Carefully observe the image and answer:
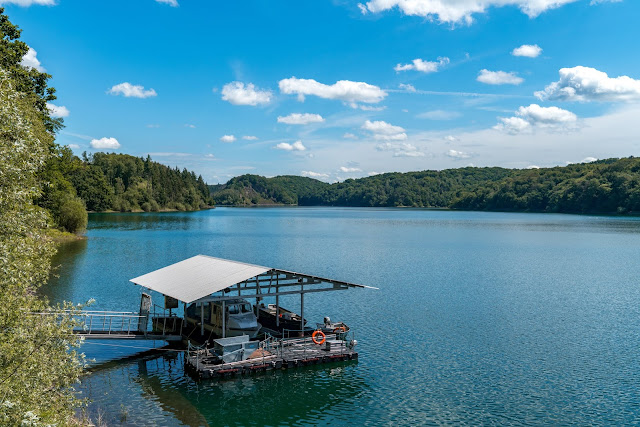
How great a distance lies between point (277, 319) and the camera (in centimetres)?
3033

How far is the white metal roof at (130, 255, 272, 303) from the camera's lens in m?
25.7

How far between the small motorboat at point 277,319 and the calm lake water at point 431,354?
13.5ft

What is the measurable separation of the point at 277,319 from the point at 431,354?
29.6ft

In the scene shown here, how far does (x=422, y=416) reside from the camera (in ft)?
67.7

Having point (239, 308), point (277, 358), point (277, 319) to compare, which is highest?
point (239, 308)

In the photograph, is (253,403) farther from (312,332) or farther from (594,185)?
(594,185)

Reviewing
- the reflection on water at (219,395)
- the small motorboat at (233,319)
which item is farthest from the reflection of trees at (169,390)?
the small motorboat at (233,319)

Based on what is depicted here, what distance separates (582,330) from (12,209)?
32589 mm

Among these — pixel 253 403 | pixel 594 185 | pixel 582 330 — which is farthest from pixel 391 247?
pixel 594 185

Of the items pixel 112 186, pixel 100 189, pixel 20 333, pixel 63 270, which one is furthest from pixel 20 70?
pixel 112 186

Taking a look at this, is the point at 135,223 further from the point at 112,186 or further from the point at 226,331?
the point at 226,331

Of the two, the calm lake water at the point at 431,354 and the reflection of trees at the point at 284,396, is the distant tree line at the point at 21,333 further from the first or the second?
the reflection of trees at the point at 284,396

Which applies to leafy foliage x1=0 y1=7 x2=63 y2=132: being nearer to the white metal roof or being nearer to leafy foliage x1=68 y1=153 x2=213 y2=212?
the white metal roof

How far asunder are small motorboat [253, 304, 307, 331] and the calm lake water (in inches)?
162
